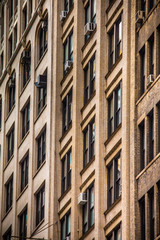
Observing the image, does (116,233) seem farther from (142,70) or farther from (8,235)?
(8,235)

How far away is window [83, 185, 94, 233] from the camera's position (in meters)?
57.4

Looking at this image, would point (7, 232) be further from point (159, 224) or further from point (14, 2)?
point (159, 224)

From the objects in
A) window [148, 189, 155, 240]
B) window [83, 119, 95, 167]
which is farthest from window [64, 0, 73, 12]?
window [148, 189, 155, 240]

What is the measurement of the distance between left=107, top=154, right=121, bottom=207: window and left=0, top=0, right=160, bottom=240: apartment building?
0.06 m

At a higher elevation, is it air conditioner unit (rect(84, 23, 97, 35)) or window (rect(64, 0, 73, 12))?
window (rect(64, 0, 73, 12))

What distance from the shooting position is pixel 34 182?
67438mm

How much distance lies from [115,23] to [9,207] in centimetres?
2127

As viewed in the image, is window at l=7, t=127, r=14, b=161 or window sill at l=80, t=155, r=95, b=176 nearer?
window sill at l=80, t=155, r=95, b=176

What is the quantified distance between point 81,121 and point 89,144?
2.42 metres

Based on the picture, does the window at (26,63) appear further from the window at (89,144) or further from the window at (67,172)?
the window at (89,144)

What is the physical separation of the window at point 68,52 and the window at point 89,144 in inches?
192

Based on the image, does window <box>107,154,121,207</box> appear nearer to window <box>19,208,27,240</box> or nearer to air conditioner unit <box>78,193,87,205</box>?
air conditioner unit <box>78,193,87,205</box>

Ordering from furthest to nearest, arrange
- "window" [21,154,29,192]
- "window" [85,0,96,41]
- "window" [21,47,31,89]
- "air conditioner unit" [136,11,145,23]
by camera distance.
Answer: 1. "window" [21,47,31,89]
2. "window" [21,154,29,192]
3. "window" [85,0,96,41]
4. "air conditioner unit" [136,11,145,23]

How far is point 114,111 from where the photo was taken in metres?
55.4
